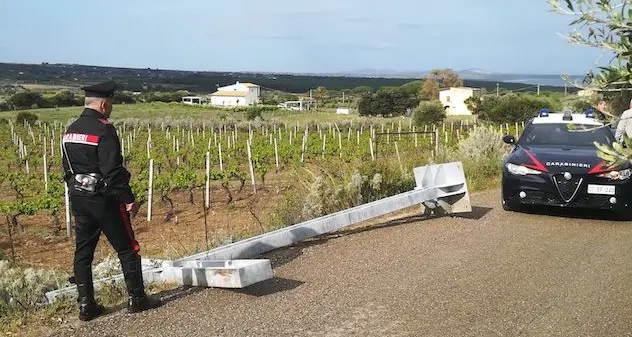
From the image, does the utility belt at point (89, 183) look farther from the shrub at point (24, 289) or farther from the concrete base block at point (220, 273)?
the concrete base block at point (220, 273)

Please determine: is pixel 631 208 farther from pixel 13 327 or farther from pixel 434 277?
pixel 13 327

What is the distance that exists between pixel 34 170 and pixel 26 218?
13311 millimetres

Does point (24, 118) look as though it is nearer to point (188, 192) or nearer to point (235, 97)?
point (188, 192)

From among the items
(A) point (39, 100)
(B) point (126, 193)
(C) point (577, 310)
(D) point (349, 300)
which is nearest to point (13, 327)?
(B) point (126, 193)

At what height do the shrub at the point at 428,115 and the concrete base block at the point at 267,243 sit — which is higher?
the concrete base block at the point at 267,243

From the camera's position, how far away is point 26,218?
20328 millimetres

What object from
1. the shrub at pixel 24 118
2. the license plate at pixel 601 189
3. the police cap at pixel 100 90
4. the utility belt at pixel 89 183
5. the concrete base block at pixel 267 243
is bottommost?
the shrub at pixel 24 118

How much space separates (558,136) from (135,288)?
26.3 ft

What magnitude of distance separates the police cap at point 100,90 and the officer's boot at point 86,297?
4.62 ft

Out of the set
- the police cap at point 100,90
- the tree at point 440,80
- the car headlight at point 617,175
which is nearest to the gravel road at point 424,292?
the car headlight at point 617,175

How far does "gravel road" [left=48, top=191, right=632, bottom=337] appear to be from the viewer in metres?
5.28

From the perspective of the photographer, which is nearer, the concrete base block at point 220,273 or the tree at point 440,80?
the concrete base block at point 220,273

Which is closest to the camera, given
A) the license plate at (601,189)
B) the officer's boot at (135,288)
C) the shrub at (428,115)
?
the officer's boot at (135,288)

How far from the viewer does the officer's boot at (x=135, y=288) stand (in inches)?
219
